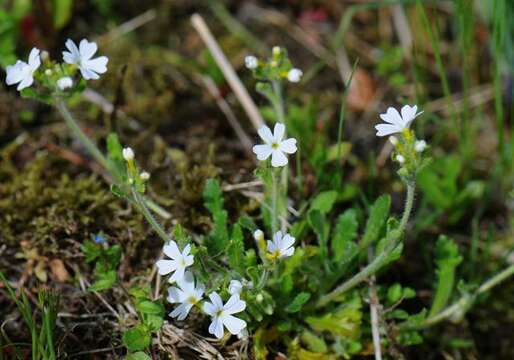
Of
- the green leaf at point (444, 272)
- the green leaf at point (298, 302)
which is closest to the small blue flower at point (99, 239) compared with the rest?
the green leaf at point (298, 302)

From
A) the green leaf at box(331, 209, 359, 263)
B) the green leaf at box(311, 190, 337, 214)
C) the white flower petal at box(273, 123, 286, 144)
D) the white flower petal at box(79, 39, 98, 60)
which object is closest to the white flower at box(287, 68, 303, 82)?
the white flower petal at box(273, 123, 286, 144)

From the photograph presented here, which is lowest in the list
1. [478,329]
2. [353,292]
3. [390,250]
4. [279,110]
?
[478,329]

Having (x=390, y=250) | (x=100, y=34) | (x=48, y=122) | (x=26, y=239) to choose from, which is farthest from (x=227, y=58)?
(x=390, y=250)

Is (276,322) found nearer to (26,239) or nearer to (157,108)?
(26,239)

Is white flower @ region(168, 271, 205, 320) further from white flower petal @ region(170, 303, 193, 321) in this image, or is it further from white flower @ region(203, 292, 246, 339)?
white flower @ region(203, 292, 246, 339)

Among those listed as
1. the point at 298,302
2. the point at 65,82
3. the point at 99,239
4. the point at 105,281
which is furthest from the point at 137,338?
the point at 65,82
